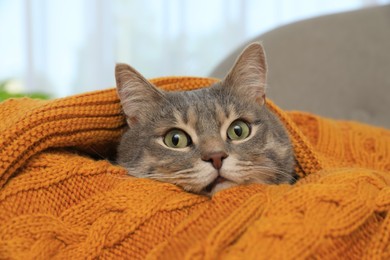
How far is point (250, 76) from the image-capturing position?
125 cm

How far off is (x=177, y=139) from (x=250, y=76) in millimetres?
286

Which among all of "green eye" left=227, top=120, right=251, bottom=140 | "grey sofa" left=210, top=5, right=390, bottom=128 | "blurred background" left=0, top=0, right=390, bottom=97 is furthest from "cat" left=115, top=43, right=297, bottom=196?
"blurred background" left=0, top=0, right=390, bottom=97

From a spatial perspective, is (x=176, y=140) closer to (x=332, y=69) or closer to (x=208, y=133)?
(x=208, y=133)

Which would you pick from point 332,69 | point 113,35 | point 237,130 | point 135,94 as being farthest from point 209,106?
point 113,35

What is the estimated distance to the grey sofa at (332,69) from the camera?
6.40 ft

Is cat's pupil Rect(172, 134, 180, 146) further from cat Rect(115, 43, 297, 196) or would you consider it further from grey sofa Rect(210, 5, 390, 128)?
grey sofa Rect(210, 5, 390, 128)

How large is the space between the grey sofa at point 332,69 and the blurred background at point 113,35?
54cm

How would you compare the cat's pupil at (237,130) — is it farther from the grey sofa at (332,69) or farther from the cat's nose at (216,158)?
the grey sofa at (332,69)

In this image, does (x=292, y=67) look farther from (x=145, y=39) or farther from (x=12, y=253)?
(x=12, y=253)

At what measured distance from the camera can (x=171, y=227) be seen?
880mm

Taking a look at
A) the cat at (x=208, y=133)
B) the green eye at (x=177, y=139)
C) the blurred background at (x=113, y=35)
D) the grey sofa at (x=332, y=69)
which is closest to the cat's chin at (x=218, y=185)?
the cat at (x=208, y=133)

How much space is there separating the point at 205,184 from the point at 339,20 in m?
1.34

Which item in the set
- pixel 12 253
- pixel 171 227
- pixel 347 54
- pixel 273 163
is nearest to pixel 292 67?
pixel 347 54

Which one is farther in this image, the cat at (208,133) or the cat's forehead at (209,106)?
the cat's forehead at (209,106)
